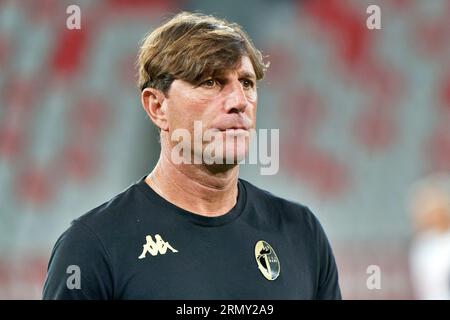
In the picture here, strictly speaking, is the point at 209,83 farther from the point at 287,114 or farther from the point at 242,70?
the point at 287,114

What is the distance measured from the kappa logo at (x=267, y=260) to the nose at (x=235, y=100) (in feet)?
1.06

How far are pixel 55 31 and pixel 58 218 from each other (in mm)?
1480

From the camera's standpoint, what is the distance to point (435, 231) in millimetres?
5043

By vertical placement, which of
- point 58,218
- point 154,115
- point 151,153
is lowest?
point 58,218

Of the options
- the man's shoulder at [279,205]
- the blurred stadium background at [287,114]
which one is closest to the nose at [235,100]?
the man's shoulder at [279,205]

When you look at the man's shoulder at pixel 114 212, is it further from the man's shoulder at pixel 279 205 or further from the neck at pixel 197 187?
the man's shoulder at pixel 279 205

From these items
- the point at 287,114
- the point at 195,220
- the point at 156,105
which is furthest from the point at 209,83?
the point at 287,114

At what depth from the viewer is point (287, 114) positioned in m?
6.58

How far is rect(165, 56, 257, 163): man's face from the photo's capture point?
193 cm

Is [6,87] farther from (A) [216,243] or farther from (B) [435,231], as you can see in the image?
(A) [216,243]

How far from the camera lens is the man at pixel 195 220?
1.83 metres

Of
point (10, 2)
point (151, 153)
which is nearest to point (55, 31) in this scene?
point (10, 2)

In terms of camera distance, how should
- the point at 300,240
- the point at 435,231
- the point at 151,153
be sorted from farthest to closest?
the point at 151,153
the point at 435,231
the point at 300,240

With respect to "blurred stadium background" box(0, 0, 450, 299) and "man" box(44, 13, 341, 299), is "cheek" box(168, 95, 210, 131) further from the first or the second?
"blurred stadium background" box(0, 0, 450, 299)
